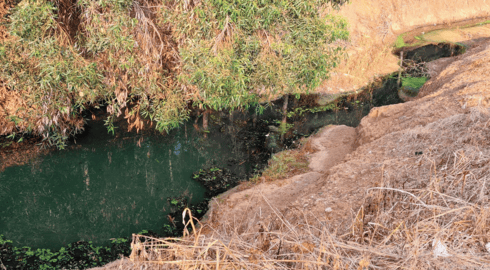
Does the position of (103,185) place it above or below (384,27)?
below

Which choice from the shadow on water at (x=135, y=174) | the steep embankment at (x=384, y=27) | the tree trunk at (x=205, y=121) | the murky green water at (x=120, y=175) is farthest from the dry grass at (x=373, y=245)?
the steep embankment at (x=384, y=27)

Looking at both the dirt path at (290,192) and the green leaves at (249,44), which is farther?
the green leaves at (249,44)

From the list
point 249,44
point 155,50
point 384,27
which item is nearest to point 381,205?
point 249,44

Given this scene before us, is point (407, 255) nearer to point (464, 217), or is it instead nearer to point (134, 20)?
point (464, 217)

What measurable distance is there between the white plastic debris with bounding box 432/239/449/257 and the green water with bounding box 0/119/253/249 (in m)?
7.96

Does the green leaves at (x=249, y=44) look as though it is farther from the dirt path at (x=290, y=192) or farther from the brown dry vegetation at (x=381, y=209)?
the brown dry vegetation at (x=381, y=209)

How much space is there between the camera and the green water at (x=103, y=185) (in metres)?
9.84

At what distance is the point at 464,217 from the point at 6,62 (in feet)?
38.4

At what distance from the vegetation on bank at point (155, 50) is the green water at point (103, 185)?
5.65ft

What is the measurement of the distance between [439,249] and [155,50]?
34.9 feet

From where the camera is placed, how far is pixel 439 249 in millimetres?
2951

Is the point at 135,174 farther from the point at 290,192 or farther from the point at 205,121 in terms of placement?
the point at 290,192

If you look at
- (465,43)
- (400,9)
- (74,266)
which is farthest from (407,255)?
(400,9)

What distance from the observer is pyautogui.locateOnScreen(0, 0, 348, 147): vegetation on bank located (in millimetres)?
9930
